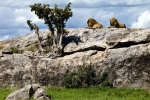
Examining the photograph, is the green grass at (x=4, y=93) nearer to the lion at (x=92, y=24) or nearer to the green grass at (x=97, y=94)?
the green grass at (x=97, y=94)

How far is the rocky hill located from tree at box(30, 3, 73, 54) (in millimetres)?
1130

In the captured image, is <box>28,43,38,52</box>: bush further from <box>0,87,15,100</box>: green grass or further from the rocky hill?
<box>0,87,15,100</box>: green grass

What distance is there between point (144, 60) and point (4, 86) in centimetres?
1304

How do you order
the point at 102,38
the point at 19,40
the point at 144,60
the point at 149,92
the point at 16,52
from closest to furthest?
the point at 149,92, the point at 144,60, the point at 102,38, the point at 16,52, the point at 19,40

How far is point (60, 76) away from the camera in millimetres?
33688

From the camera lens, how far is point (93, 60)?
111ft

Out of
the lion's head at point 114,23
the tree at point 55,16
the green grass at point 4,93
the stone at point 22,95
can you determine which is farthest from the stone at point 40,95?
the lion's head at point 114,23

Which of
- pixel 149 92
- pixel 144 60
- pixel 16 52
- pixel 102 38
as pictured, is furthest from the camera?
pixel 16 52

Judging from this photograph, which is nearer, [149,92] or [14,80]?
[149,92]

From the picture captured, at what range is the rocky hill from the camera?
31595mm

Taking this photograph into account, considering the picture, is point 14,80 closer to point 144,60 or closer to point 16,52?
point 16,52

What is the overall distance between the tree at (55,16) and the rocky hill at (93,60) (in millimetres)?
1130

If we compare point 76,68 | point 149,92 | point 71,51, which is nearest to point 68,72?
point 76,68

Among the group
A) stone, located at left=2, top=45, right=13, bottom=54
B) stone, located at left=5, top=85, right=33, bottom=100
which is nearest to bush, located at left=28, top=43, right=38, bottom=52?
stone, located at left=2, top=45, right=13, bottom=54
